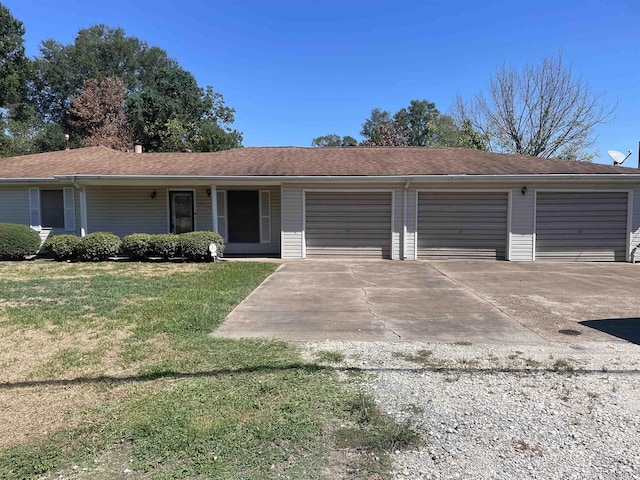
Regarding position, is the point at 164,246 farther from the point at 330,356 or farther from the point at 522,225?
the point at 522,225

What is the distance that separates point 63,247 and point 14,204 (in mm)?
4182

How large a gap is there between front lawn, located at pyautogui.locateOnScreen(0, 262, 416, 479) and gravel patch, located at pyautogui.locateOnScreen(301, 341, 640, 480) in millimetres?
272

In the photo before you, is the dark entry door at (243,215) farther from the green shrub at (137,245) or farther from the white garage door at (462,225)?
the white garage door at (462,225)

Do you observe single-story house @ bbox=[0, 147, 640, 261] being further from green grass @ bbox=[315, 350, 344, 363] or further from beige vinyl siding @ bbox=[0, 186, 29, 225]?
green grass @ bbox=[315, 350, 344, 363]

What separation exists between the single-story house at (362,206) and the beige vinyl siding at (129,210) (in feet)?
0.11

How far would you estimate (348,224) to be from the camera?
12.7 metres

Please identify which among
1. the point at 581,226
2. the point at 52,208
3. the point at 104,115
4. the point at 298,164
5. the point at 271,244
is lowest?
the point at 271,244

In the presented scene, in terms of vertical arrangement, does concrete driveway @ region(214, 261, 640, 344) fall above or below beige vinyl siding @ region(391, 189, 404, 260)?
below

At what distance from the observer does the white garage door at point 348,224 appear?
497 inches

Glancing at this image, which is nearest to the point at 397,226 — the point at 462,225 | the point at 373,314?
the point at 462,225

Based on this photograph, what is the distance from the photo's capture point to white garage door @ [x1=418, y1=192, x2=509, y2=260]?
12.5m

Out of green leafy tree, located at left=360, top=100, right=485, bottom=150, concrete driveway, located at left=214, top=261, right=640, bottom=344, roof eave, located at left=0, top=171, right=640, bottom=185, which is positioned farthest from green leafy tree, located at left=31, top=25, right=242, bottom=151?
concrete driveway, located at left=214, top=261, right=640, bottom=344

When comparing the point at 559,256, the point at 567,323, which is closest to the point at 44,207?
the point at 567,323

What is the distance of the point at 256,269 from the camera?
1016cm
